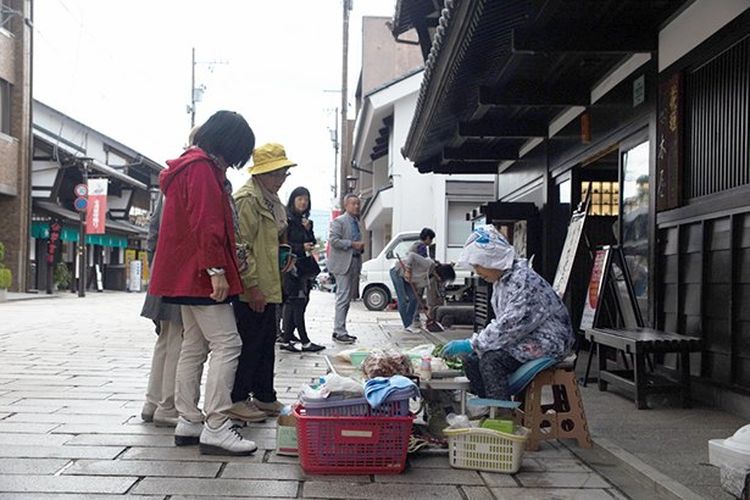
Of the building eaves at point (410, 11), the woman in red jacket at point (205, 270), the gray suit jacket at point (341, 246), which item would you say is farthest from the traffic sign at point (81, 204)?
the woman in red jacket at point (205, 270)

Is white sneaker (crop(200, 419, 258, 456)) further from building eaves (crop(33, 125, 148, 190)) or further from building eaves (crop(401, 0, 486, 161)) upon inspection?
building eaves (crop(33, 125, 148, 190))

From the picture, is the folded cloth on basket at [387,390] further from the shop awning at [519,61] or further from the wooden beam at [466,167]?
the wooden beam at [466,167]

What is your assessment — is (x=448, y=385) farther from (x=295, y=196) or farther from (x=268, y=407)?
(x=295, y=196)

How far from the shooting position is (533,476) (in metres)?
3.99

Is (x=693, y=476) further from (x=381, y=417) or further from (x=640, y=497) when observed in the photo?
(x=381, y=417)

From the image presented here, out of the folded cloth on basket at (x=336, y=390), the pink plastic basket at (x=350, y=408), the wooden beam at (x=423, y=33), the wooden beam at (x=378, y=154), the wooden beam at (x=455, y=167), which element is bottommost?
the pink plastic basket at (x=350, y=408)

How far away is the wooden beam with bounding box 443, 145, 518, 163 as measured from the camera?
34.6 ft

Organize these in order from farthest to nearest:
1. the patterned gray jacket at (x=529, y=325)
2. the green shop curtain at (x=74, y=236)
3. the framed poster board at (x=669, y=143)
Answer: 1. the green shop curtain at (x=74, y=236)
2. the framed poster board at (x=669, y=143)
3. the patterned gray jacket at (x=529, y=325)

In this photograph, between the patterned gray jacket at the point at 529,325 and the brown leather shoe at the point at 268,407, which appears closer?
the patterned gray jacket at the point at 529,325

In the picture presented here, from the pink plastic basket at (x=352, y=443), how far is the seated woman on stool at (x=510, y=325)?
0.85m

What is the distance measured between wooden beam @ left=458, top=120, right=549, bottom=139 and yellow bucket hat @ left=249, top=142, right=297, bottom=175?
410 cm

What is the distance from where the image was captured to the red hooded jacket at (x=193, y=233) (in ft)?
13.0

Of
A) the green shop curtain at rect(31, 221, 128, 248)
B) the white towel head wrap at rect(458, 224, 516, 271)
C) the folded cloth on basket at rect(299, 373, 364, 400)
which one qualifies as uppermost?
the green shop curtain at rect(31, 221, 128, 248)

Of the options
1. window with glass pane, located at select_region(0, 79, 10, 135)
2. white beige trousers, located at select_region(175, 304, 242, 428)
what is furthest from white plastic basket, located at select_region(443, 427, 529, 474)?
window with glass pane, located at select_region(0, 79, 10, 135)
